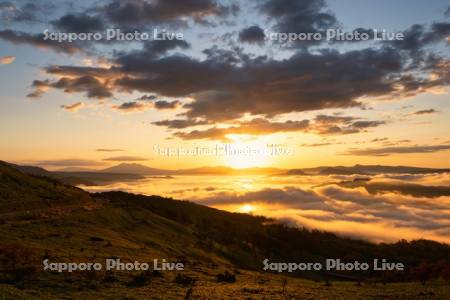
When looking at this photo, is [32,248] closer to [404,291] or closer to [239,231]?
[404,291]

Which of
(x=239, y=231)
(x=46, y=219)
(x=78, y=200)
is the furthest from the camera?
(x=239, y=231)

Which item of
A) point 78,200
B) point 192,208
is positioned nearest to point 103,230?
point 78,200

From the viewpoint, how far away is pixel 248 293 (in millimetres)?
34750

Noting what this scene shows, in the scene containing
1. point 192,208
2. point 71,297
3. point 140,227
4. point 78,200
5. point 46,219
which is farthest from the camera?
point 192,208

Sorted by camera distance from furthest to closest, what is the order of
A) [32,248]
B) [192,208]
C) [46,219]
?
1. [192,208]
2. [46,219]
3. [32,248]

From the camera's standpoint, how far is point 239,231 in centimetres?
17375

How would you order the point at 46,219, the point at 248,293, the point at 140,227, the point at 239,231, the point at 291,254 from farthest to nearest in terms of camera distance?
the point at 239,231 < the point at 291,254 < the point at 140,227 < the point at 46,219 < the point at 248,293

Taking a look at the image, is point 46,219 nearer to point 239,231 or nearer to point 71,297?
point 71,297

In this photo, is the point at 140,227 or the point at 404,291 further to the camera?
the point at 140,227

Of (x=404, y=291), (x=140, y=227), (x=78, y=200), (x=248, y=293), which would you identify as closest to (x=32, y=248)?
(x=248, y=293)

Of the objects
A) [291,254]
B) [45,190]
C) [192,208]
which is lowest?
[291,254]

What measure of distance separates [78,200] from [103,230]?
104 ft

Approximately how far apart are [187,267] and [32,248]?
15.2m

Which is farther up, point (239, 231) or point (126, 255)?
point (126, 255)
